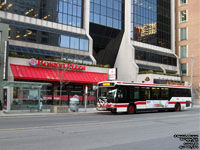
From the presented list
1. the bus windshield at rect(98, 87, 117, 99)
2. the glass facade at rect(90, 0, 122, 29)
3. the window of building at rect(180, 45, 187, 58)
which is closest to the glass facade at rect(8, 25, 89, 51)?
the glass facade at rect(90, 0, 122, 29)

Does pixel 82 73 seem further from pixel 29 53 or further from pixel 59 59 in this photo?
pixel 29 53

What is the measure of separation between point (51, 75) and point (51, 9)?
37.0ft

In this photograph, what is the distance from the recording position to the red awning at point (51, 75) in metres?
26.2

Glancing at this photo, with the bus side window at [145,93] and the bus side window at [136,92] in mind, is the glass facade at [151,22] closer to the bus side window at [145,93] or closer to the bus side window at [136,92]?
the bus side window at [145,93]

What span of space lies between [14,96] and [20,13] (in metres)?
13.8

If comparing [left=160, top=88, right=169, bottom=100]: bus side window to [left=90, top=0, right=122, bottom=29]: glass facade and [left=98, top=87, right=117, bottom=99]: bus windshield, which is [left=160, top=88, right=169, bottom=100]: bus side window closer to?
[left=98, top=87, right=117, bottom=99]: bus windshield

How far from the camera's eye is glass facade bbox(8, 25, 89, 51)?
98.3 feet

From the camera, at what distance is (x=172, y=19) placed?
2116 inches

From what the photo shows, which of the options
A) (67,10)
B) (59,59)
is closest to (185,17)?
(67,10)

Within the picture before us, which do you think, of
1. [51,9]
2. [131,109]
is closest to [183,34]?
[51,9]

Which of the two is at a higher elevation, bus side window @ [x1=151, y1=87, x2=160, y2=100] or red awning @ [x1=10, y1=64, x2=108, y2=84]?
red awning @ [x1=10, y1=64, x2=108, y2=84]

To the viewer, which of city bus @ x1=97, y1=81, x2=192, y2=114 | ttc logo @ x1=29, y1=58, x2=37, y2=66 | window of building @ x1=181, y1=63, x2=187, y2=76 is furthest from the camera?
window of building @ x1=181, y1=63, x2=187, y2=76

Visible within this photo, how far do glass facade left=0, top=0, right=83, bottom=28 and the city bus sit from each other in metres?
17.1

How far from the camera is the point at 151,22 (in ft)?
157
